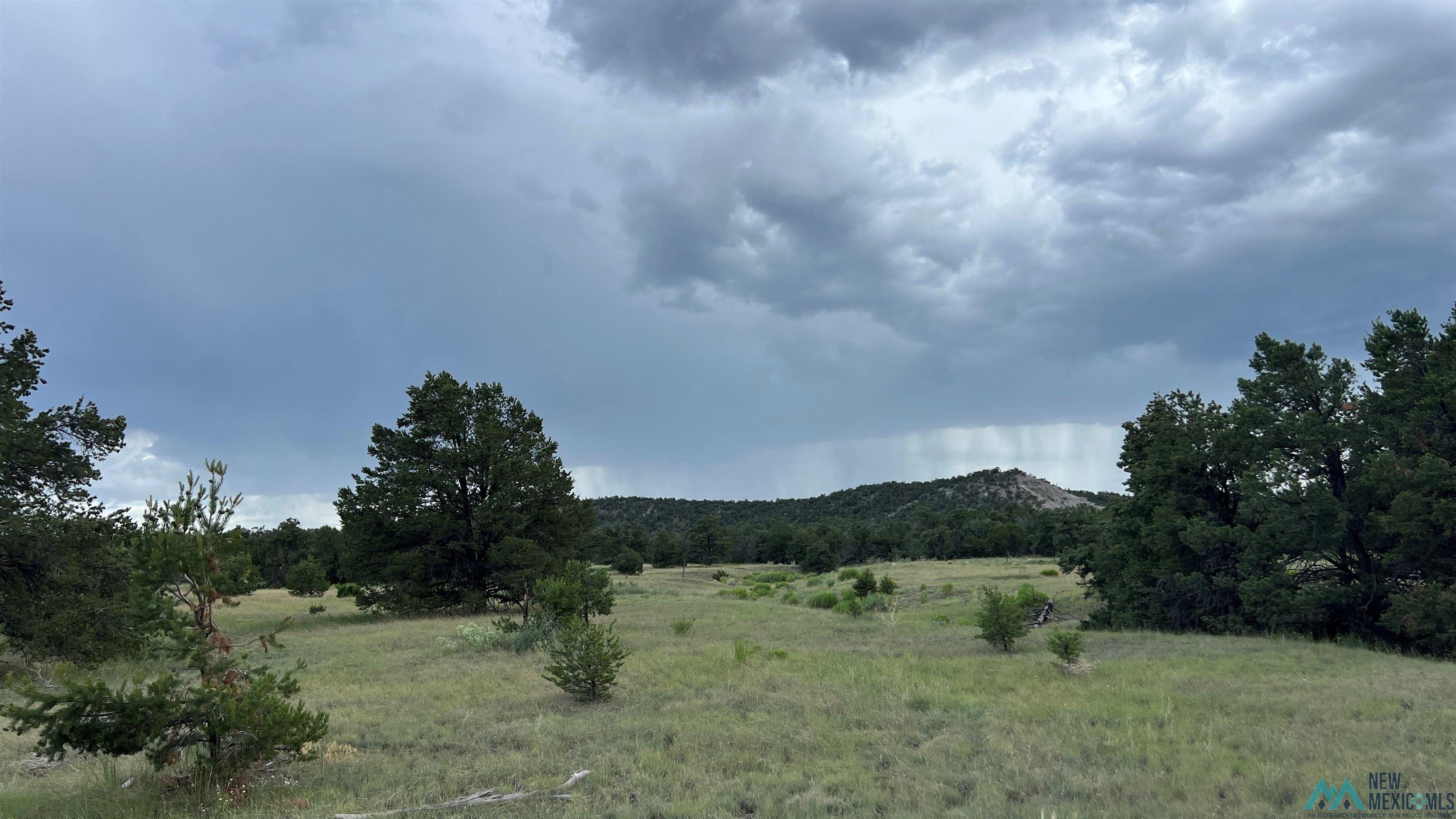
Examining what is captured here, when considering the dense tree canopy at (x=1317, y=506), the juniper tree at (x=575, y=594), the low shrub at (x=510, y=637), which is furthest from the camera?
the juniper tree at (x=575, y=594)

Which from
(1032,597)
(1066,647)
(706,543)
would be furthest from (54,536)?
(706,543)

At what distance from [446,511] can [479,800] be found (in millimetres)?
27882

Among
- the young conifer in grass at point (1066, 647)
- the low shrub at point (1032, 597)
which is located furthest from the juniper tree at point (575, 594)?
the low shrub at point (1032, 597)

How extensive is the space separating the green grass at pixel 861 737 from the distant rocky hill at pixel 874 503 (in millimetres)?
99744

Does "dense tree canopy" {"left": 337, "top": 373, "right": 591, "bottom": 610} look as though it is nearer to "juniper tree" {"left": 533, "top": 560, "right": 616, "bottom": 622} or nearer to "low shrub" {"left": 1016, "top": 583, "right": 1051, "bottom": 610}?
"juniper tree" {"left": 533, "top": 560, "right": 616, "bottom": 622}

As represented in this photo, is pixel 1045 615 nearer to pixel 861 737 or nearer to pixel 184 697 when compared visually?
pixel 861 737

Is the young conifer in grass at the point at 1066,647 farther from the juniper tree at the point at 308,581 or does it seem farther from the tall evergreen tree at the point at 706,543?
the tall evergreen tree at the point at 706,543

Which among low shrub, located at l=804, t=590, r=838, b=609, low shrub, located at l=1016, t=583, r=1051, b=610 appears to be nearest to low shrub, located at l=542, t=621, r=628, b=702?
low shrub, located at l=1016, t=583, r=1051, b=610

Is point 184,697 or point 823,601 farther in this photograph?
point 823,601

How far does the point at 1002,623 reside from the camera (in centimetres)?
1767

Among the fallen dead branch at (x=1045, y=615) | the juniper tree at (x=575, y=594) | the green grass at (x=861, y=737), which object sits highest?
the juniper tree at (x=575, y=594)

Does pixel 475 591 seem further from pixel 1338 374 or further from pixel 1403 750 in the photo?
pixel 1338 374

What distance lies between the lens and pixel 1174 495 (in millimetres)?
23281

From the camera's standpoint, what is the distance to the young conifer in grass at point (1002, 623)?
17.7 meters
